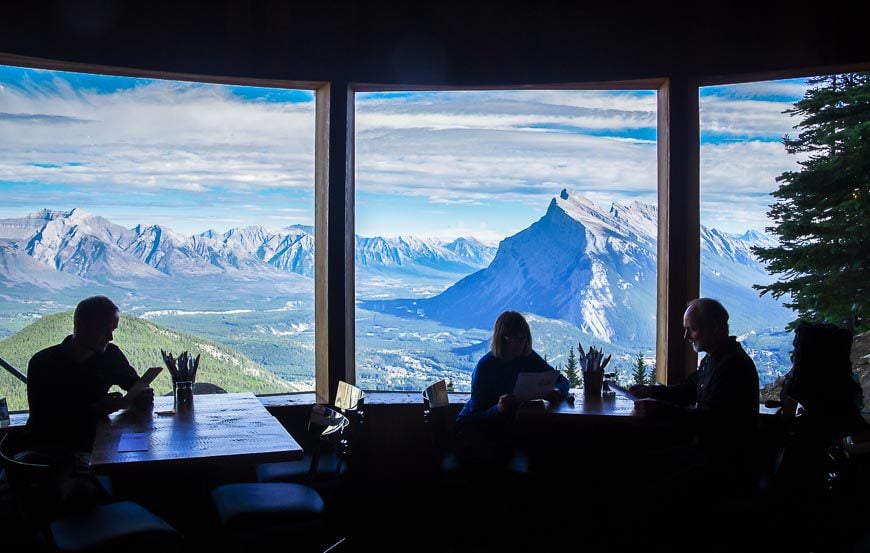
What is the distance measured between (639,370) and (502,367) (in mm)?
1146

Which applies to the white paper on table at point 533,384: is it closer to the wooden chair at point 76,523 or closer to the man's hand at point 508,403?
the man's hand at point 508,403

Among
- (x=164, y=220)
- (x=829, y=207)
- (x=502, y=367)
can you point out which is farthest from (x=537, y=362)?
(x=164, y=220)

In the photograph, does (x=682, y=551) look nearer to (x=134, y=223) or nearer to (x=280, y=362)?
(x=280, y=362)

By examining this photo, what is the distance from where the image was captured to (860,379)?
4438 mm

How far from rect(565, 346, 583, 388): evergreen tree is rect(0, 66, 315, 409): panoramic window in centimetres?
163

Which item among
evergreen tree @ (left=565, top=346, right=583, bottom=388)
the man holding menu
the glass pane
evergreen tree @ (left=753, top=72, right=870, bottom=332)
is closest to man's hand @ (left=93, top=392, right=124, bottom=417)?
the man holding menu

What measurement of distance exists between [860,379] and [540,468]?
194 centimetres

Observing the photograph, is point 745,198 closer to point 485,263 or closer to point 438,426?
point 485,263

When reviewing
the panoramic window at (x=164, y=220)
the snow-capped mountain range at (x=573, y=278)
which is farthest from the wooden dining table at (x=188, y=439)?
the snow-capped mountain range at (x=573, y=278)

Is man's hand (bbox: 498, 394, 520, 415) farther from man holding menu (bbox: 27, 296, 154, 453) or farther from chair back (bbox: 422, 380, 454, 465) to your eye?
man holding menu (bbox: 27, 296, 154, 453)

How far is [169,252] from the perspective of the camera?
4770 mm

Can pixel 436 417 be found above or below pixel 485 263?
below

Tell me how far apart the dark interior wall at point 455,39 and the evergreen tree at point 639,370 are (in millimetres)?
1739

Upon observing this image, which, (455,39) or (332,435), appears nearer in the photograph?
(332,435)
